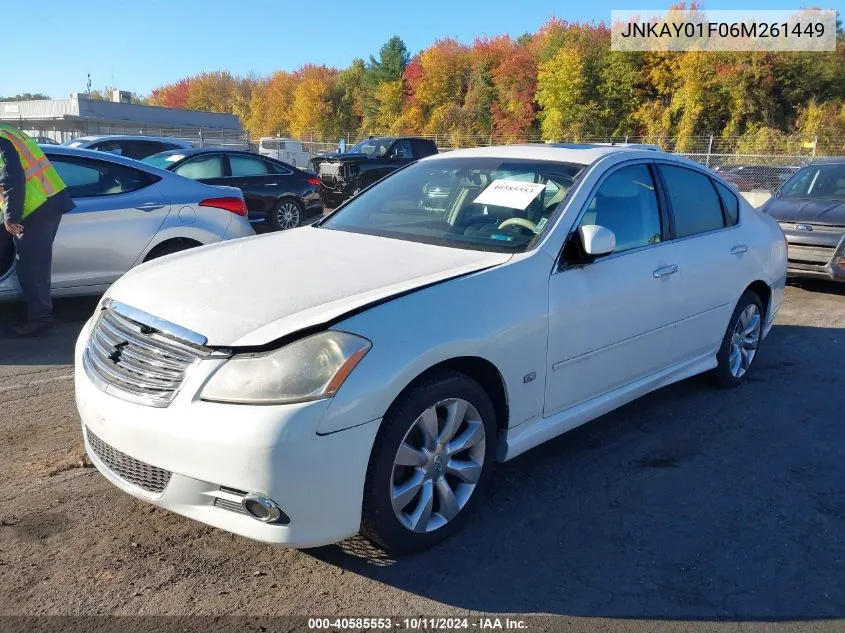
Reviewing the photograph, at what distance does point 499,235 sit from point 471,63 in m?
62.3

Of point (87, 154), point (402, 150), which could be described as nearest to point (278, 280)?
point (87, 154)

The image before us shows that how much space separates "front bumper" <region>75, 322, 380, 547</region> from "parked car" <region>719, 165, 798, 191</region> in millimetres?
19750

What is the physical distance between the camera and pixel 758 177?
2025 cm

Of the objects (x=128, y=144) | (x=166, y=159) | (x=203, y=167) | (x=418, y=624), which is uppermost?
(x=128, y=144)

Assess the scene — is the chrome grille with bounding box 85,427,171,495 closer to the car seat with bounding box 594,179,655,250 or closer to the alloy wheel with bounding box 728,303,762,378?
the car seat with bounding box 594,179,655,250

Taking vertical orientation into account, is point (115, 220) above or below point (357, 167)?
below

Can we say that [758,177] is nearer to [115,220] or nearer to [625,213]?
[625,213]

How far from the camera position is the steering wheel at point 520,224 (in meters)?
3.58

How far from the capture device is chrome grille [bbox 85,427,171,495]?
268 cm

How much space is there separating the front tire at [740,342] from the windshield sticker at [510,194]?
1930 mm

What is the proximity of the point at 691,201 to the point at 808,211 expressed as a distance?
5435 millimetres

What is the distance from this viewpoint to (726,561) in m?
2.96

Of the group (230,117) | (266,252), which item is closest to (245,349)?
(266,252)

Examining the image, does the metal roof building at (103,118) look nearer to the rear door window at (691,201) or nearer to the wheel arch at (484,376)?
the rear door window at (691,201)
